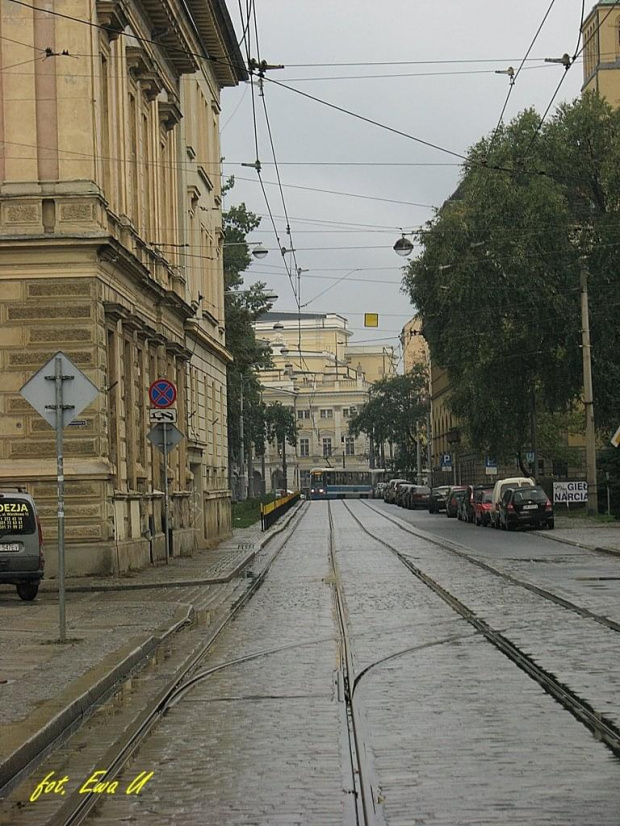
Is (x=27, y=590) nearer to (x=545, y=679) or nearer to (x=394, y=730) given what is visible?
(x=545, y=679)

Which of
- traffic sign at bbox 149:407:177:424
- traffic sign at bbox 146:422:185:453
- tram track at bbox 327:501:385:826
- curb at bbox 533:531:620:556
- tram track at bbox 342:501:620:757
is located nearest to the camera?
tram track at bbox 327:501:385:826

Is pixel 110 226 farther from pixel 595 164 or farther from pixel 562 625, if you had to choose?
pixel 595 164

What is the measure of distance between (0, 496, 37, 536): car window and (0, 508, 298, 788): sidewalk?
3.55 ft

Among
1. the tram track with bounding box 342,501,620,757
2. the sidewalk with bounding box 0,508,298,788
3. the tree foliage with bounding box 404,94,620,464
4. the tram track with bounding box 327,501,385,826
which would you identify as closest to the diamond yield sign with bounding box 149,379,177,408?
the sidewalk with bounding box 0,508,298,788

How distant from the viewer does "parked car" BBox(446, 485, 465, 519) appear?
6694 cm

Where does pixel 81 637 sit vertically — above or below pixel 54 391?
below

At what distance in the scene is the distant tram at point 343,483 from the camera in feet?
416

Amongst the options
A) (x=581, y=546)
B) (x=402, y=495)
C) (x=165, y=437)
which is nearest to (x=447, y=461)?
(x=402, y=495)

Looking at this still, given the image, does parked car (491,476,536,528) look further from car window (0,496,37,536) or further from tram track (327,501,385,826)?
tram track (327,501,385,826)

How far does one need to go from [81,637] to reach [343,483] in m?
113

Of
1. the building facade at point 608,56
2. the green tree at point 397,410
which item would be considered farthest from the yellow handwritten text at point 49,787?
the green tree at point 397,410

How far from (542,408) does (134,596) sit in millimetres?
40251

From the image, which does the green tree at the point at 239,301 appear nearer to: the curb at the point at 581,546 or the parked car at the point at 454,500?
the parked car at the point at 454,500

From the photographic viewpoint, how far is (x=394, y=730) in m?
9.48
